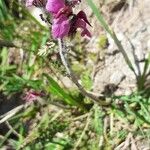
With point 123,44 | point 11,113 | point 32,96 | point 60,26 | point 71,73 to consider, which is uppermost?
point 123,44

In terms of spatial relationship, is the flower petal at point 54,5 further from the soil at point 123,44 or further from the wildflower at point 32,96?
the soil at point 123,44

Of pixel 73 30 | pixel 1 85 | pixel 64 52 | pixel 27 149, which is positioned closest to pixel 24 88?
pixel 1 85

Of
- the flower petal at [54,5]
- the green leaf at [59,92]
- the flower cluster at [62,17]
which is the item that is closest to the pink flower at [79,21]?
the flower cluster at [62,17]

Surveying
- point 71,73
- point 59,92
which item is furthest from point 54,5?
point 59,92

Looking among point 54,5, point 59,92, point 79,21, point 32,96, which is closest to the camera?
point 54,5

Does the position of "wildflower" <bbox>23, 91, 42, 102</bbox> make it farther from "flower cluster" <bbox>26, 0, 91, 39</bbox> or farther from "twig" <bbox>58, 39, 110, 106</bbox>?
"flower cluster" <bbox>26, 0, 91, 39</bbox>

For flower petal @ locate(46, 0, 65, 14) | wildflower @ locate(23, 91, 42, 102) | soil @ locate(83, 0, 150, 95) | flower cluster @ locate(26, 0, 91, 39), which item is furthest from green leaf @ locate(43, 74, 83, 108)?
flower petal @ locate(46, 0, 65, 14)

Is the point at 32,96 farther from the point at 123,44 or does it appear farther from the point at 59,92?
the point at 123,44

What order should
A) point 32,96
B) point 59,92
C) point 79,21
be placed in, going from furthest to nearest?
point 32,96
point 59,92
point 79,21
